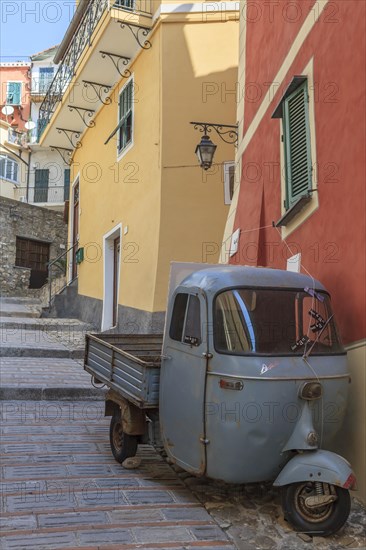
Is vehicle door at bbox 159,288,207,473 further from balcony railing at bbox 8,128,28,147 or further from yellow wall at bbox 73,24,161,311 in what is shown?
balcony railing at bbox 8,128,28,147

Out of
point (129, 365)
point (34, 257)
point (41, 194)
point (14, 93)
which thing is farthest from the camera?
point (14, 93)

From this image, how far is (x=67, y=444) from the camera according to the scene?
563 cm

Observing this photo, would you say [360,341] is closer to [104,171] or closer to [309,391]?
[309,391]

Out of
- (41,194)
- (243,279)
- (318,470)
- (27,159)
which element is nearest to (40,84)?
(27,159)

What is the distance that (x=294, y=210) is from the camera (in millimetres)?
5949

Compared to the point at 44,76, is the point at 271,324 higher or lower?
lower

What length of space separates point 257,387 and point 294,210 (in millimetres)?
2731

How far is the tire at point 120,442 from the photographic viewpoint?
199 inches

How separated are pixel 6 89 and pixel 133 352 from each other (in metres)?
32.2

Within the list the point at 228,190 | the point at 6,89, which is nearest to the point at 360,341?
the point at 228,190

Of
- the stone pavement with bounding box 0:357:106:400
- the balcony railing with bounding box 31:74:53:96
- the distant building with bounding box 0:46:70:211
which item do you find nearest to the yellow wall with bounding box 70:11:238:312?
the stone pavement with bounding box 0:357:106:400

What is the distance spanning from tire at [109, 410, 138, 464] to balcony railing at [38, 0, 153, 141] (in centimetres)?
833

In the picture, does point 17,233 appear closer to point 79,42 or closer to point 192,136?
point 79,42

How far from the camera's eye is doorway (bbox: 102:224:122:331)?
43.0ft
